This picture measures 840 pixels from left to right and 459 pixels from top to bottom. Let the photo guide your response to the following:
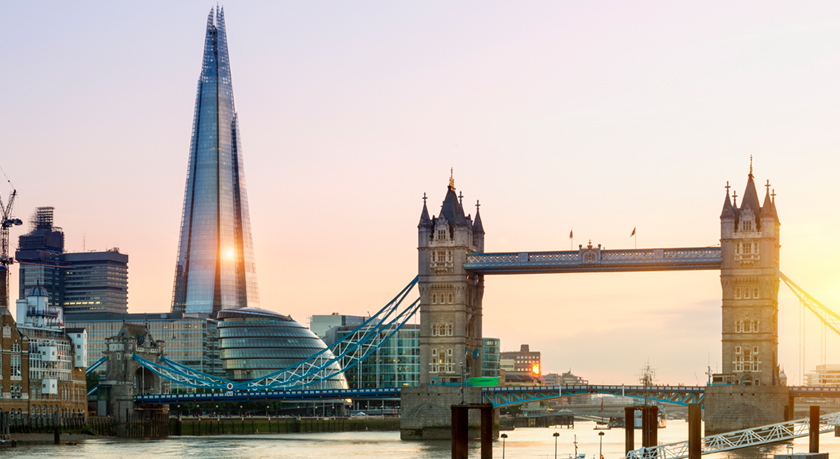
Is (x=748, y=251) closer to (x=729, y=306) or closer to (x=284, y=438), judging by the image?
(x=729, y=306)

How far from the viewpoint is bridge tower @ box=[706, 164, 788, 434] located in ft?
410

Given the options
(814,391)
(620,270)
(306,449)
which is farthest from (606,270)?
(306,449)

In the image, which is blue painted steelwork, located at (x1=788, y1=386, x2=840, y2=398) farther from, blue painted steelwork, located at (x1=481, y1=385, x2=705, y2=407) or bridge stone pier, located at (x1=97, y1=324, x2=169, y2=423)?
bridge stone pier, located at (x1=97, y1=324, x2=169, y2=423)

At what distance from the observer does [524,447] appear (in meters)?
127

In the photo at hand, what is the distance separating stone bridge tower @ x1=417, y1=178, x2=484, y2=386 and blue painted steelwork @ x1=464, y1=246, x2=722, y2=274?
2.07 meters

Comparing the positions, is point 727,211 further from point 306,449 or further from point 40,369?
point 40,369

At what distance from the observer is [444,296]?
136750 millimetres

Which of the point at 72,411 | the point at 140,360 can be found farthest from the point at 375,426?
the point at 72,411

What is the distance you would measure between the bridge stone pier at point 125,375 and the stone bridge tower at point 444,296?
47.6 metres

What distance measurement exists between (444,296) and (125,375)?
53626 mm

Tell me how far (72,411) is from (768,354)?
266 ft

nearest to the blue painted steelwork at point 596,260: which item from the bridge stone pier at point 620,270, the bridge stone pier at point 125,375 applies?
the bridge stone pier at point 620,270

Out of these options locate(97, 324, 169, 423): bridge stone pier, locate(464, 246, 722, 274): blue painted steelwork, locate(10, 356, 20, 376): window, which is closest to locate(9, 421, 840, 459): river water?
locate(10, 356, 20, 376): window

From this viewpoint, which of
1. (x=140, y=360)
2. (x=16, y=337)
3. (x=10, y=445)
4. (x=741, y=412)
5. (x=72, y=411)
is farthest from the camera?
(x=140, y=360)
